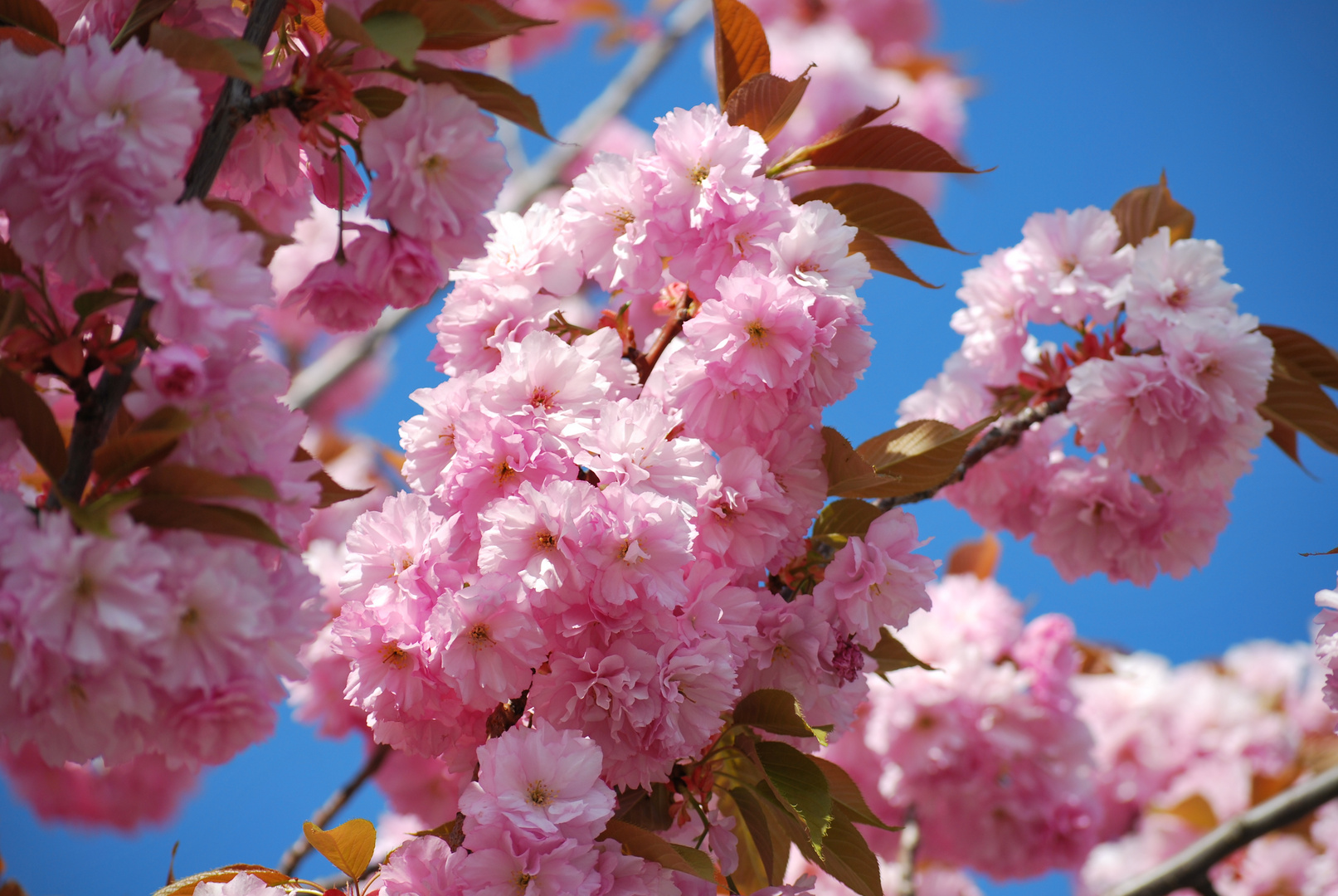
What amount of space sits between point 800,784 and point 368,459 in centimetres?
362

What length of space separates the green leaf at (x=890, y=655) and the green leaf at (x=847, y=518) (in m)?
0.17

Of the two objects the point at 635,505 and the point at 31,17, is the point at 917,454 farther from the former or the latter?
the point at 31,17

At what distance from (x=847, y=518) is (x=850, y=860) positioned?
0.38m

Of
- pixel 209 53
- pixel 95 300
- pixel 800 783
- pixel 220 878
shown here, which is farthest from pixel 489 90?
pixel 220 878

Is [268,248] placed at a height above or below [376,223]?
below

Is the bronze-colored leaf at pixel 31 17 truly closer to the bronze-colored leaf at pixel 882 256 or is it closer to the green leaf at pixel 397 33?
the green leaf at pixel 397 33

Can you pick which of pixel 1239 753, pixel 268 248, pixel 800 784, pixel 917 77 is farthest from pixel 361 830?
pixel 917 77

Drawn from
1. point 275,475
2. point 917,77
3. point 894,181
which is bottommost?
point 275,475

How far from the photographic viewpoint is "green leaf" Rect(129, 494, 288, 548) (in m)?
0.71

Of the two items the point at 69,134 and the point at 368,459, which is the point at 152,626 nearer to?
the point at 69,134

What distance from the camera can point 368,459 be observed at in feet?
14.1

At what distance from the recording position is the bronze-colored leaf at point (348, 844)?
3.42 ft

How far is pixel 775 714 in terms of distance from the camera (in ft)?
3.36

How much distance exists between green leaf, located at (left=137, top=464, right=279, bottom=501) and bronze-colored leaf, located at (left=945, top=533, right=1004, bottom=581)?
1975 millimetres
